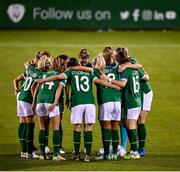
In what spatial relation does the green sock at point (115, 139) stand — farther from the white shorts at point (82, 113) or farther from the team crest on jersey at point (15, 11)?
the team crest on jersey at point (15, 11)

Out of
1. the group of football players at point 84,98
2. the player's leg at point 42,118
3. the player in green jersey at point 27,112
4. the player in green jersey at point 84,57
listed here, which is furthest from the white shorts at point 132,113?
the player in green jersey at point 27,112

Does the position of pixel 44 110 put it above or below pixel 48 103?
below

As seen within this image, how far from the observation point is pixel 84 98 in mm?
15977

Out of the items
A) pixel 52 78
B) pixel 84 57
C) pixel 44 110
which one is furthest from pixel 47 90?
pixel 84 57


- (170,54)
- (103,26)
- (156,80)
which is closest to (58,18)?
(103,26)

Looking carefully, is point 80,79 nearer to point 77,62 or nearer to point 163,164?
point 77,62

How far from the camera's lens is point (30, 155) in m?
16.6

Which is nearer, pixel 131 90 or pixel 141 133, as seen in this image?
pixel 131 90

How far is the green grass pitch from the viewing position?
52.2 ft

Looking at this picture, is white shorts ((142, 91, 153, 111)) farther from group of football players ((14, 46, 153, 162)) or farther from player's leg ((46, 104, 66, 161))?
player's leg ((46, 104, 66, 161))

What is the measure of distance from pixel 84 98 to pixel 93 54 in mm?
16807

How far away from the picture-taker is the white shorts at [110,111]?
1612 centimetres

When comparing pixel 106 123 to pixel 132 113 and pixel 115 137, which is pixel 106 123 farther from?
pixel 132 113

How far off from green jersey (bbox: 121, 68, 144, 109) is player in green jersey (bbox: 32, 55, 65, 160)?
1.34 meters
